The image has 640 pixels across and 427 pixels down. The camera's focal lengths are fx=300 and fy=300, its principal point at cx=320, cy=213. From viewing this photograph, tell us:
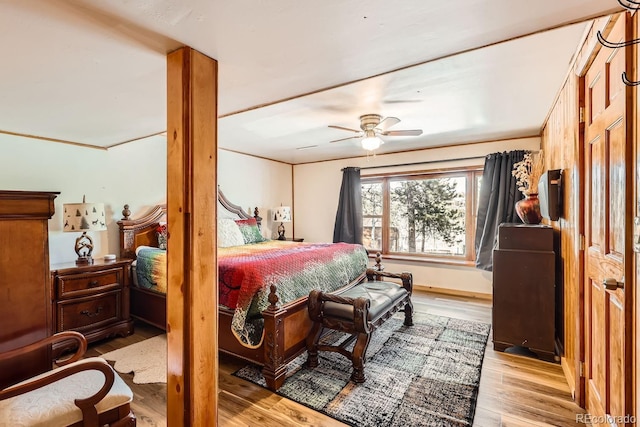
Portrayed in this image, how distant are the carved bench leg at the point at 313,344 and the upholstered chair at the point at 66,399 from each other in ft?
4.49

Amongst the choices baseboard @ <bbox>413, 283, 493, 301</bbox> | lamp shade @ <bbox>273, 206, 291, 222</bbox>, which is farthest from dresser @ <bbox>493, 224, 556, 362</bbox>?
lamp shade @ <bbox>273, 206, 291, 222</bbox>

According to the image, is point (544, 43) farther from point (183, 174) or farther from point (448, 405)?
point (448, 405)

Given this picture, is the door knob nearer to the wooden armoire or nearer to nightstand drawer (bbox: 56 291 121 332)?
the wooden armoire

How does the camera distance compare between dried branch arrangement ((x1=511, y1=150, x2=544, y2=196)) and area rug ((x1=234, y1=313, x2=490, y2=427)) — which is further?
dried branch arrangement ((x1=511, y1=150, x2=544, y2=196))

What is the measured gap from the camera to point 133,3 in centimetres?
116

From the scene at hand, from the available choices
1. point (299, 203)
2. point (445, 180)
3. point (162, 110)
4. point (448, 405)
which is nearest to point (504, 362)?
point (448, 405)

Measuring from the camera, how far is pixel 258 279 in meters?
2.32

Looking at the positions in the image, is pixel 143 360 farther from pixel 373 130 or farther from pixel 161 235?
pixel 373 130

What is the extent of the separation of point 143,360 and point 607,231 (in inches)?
134

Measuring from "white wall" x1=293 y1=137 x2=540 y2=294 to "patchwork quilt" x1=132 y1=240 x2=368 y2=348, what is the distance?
6.76ft

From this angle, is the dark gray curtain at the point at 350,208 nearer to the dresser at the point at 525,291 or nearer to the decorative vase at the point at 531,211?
the decorative vase at the point at 531,211

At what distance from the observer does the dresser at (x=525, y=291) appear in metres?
2.60

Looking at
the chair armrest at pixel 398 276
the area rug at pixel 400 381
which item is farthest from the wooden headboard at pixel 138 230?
the chair armrest at pixel 398 276

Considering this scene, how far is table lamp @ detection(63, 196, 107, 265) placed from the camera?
9.78ft
